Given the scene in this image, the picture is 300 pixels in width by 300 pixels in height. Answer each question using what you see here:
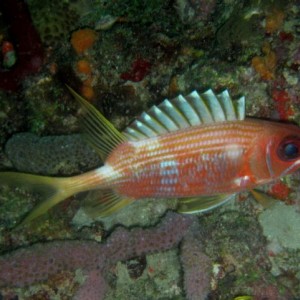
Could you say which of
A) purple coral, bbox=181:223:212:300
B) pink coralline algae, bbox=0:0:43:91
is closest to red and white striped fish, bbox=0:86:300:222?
purple coral, bbox=181:223:212:300

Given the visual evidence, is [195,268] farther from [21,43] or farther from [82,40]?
[21,43]

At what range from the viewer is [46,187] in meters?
2.79

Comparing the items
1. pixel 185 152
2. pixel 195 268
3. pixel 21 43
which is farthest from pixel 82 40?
pixel 195 268

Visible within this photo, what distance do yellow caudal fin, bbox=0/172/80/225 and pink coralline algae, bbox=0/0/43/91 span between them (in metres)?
2.12

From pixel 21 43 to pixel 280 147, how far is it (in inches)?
146

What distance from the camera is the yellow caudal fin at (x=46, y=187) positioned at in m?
2.75

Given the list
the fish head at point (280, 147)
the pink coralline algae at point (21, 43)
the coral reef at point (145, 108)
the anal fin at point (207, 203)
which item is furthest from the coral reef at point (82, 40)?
the fish head at point (280, 147)

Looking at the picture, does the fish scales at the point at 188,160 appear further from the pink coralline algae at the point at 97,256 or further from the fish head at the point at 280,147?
the pink coralline algae at the point at 97,256

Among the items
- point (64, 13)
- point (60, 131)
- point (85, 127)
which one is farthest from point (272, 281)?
point (64, 13)

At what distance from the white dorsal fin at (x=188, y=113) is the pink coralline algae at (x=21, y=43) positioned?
2468mm

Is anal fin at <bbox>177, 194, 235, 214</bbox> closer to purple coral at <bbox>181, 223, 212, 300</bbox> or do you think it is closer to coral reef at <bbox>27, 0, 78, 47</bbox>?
purple coral at <bbox>181, 223, 212, 300</bbox>

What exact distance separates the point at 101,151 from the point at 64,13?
2.87 m

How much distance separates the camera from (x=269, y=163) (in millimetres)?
2777

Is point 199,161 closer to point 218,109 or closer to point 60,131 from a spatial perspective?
point 218,109
